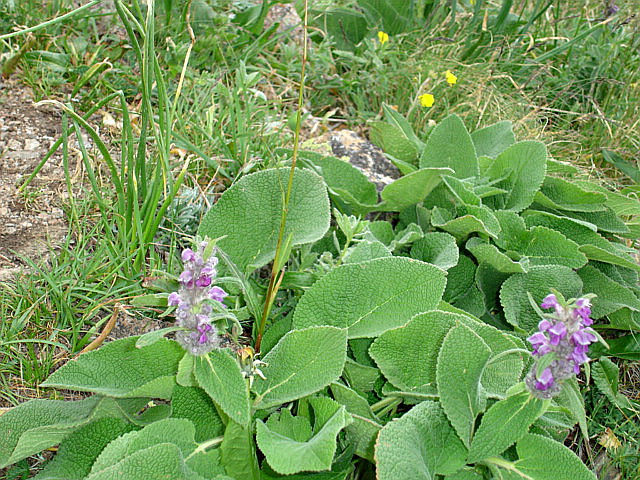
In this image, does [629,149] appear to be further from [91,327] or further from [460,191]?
[91,327]

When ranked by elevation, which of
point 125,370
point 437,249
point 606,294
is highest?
point 125,370

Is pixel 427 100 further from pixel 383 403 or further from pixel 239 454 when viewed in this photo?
pixel 239 454

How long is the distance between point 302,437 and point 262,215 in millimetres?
631

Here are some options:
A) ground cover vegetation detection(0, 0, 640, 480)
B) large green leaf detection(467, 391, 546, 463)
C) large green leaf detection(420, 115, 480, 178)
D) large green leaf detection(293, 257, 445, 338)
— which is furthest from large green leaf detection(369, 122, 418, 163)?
large green leaf detection(467, 391, 546, 463)

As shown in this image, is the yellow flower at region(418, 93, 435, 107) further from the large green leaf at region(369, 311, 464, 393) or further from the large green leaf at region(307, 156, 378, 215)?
the large green leaf at region(369, 311, 464, 393)

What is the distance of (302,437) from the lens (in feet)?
4.79

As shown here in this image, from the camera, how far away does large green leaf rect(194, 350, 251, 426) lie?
1.26 m

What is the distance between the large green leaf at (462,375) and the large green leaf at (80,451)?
70 centimetres

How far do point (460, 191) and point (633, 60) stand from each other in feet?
6.65

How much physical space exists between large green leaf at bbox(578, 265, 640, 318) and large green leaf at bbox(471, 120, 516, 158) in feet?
1.92

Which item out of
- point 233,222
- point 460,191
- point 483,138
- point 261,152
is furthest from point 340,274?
point 483,138

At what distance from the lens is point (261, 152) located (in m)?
2.28

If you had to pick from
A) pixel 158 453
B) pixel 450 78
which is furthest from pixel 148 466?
pixel 450 78

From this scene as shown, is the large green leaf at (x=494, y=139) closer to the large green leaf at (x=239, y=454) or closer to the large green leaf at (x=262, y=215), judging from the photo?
the large green leaf at (x=262, y=215)
